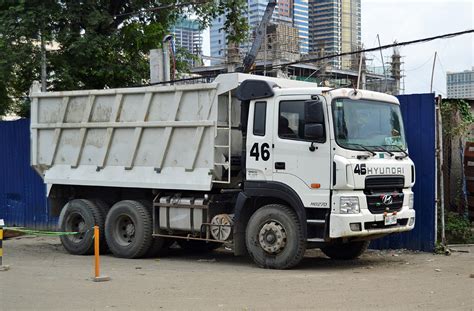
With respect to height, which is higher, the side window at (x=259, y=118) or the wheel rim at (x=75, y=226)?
the side window at (x=259, y=118)

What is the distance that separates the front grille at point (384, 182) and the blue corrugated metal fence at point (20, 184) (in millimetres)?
9533

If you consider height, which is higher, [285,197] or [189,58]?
[189,58]

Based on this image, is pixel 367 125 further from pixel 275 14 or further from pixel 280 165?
pixel 275 14

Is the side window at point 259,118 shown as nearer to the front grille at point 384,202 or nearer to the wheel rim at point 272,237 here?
the wheel rim at point 272,237

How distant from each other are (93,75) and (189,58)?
3628 mm

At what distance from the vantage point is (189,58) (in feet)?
66.5

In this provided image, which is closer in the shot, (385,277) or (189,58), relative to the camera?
(385,277)

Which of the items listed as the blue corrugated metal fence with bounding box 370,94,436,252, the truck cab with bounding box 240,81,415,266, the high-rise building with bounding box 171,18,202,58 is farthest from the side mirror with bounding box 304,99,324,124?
the high-rise building with bounding box 171,18,202,58

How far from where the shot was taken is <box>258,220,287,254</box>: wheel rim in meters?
10.0

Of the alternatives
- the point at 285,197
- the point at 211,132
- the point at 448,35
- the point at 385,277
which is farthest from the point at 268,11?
the point at 385,277

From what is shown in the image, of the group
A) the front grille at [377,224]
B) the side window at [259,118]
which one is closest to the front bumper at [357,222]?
the front grille at [377,224]

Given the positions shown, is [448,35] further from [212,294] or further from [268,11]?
[212,294]

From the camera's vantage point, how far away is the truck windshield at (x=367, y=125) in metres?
9.70

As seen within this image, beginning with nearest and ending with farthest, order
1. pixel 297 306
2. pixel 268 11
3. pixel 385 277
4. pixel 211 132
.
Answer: pixel 297 306
pixel 385 277
pixel 211 132
pixel 268 11
